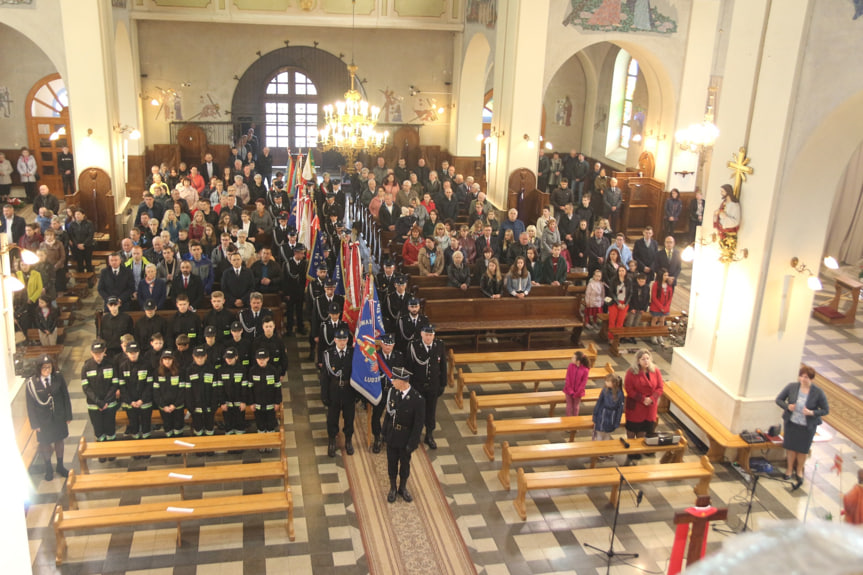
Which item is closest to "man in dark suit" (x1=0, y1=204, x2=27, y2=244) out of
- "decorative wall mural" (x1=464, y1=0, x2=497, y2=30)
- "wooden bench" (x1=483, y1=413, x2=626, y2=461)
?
"wooden bench" (x1=483, y1=413, x2=626, y2=461)

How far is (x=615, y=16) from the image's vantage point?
739 inches

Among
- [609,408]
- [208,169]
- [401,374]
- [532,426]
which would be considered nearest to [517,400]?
[532,426]

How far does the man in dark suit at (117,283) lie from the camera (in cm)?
1169

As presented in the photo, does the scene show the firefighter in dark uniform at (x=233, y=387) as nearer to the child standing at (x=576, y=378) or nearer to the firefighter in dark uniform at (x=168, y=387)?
the firefighter in dark uniform at (x=168, y=387)

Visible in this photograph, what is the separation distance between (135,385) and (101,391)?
0.37 m

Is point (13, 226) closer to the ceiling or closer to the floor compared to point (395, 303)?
closer to the ceiling

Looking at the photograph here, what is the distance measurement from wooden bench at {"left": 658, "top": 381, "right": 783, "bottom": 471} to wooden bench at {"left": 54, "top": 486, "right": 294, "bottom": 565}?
203 inches

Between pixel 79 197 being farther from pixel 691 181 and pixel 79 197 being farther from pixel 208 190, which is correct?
pixel 691 181

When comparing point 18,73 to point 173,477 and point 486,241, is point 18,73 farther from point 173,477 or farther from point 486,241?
point 173,477

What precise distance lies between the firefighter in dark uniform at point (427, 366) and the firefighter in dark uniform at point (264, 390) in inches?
65.2

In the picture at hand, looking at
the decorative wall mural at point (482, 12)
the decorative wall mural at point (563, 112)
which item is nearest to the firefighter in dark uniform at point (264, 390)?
the decorative wall mural at point (482, 12)

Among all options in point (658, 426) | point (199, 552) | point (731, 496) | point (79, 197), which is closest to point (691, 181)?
point (658, 426)

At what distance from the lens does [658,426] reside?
10602mm

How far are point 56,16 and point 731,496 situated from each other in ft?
55.0
